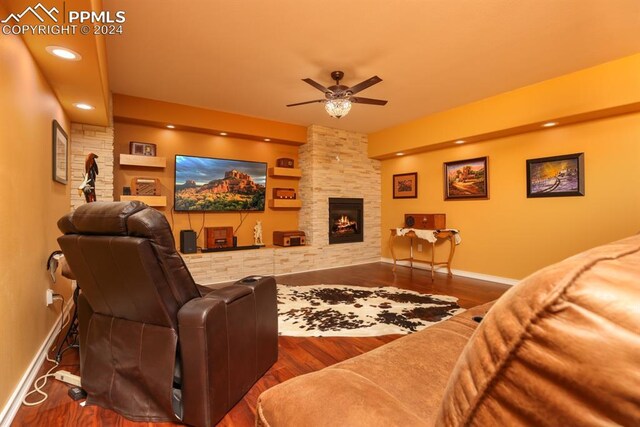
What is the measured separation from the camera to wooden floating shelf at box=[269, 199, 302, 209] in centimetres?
552

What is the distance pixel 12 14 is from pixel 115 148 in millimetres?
2986

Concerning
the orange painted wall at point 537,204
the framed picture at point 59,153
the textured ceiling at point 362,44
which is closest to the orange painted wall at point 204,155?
the textured ceiling at point 362,44

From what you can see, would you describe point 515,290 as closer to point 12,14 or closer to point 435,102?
point 12,14

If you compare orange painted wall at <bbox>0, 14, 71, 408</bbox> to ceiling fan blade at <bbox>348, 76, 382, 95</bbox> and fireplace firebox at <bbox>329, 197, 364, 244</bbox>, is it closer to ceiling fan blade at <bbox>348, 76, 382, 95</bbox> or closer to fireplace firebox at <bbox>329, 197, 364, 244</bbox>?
ceiling fan blade at <bbox>348, 76, 382, 95</bbox>

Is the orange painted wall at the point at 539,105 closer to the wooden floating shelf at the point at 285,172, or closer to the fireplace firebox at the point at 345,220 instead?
the fireplace firebox at the point at 345,220

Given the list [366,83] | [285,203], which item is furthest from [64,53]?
[285,203]

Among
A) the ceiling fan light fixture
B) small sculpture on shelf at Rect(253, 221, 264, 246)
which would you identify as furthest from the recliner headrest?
small sculpture on shelf at Rect(253, 221, 264, 246)

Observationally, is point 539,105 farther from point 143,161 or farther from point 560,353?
point 143,161

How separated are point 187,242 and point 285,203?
1.86 m

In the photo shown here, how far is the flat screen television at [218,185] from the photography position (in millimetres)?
4679

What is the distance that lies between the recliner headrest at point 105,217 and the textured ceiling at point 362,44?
1834mm

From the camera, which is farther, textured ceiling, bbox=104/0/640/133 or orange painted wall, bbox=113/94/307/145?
orange painted wall, bbox=113/94/307/145

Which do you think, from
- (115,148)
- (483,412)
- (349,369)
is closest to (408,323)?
(349,369)

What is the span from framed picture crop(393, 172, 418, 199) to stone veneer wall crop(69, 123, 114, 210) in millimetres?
4953
